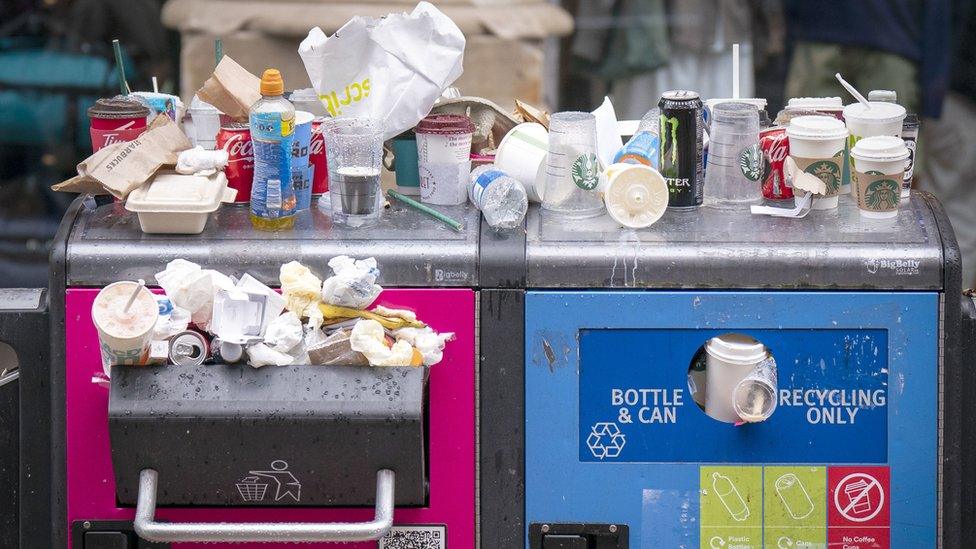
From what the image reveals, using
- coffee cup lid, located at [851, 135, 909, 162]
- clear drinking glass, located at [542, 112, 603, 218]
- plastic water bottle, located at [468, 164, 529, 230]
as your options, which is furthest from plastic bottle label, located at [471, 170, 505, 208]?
coffee cup lid, located at [851, 135, 909, 162]

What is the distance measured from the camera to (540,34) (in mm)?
4758

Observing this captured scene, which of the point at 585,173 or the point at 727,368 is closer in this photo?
the point at 727,368

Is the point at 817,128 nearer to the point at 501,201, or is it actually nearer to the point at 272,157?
the point at 501,201

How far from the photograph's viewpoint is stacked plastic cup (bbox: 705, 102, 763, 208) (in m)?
2.73

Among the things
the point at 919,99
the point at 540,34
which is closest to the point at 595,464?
the point at 540,34

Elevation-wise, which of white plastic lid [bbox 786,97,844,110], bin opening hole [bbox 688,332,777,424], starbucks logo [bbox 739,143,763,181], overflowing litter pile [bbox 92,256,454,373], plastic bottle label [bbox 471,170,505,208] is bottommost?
bin opening hole [bbox 688,332,777,424]

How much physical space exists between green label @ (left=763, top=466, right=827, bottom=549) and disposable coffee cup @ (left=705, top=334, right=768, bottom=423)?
0.45ft

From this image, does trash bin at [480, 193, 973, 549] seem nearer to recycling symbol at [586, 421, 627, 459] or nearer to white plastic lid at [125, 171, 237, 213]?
recycling symbol at [586, 421, 627, 459]

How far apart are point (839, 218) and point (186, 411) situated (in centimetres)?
125

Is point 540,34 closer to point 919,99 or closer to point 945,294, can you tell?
point 919,99

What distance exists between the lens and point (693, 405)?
2.52 m

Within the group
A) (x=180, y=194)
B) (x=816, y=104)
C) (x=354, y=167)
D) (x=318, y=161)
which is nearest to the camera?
(x=180, y=194)

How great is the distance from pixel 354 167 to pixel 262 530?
726 mm

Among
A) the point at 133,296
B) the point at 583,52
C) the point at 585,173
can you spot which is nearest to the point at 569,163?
the point at 585,173
